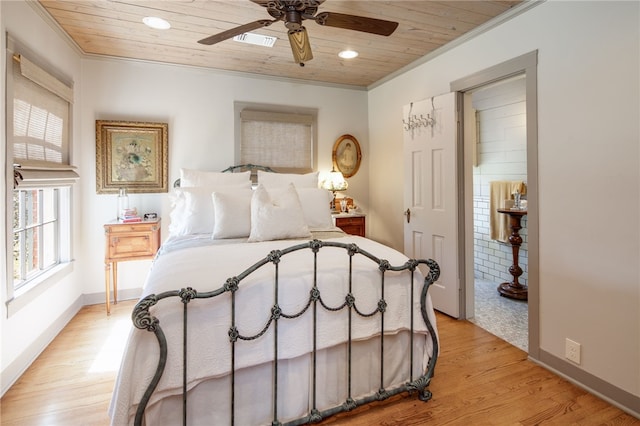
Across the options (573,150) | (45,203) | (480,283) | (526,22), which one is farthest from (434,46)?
(45,203)

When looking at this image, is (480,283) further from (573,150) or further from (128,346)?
(128,346)

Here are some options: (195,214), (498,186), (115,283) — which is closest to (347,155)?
(498,186)

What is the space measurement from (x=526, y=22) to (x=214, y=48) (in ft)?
8.54

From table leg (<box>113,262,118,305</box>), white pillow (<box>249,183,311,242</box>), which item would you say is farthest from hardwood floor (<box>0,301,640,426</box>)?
white pillow (<box>249,183,311,242</box>)

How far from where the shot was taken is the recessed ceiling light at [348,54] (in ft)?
11.0

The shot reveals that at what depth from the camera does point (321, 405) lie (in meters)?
1.84

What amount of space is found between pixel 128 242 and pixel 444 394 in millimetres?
2984

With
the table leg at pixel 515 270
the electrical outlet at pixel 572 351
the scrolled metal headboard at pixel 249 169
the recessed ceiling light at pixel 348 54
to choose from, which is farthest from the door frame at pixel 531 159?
the scrolled metal headboard at pixel 249 169

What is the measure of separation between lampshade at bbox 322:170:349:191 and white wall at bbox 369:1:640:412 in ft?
6.80

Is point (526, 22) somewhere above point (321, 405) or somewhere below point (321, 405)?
above

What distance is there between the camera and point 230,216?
265 cm

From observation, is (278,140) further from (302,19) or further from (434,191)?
(302,19)

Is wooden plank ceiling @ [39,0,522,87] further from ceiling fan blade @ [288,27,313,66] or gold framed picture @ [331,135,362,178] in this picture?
gold framed picture @ [331,135,362,178]

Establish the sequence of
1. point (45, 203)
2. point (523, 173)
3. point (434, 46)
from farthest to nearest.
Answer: point (523, 173) < point (434, 46) < point (45, 203)
